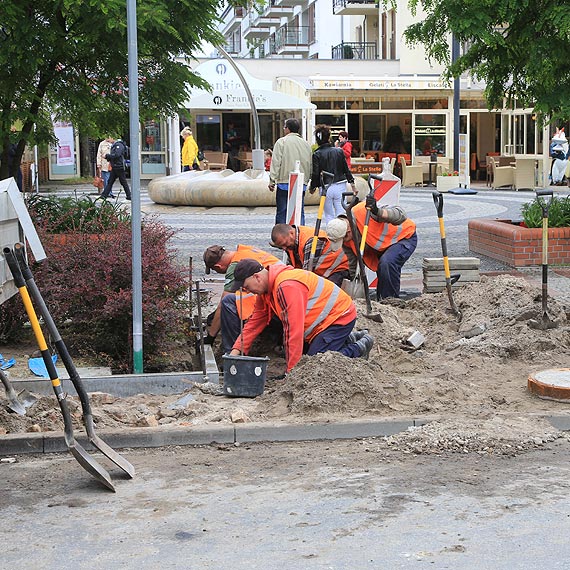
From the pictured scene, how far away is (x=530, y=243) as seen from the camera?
1409cm

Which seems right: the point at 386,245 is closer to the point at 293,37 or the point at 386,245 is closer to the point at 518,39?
the point at 518,39

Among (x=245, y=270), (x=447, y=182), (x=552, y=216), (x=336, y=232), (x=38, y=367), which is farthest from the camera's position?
(x=447, y=182)

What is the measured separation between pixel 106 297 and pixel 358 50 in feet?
Result: 134

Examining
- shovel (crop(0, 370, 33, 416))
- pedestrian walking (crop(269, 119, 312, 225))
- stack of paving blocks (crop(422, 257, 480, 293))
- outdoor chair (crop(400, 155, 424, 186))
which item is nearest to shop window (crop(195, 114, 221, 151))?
outdoor chair (crop(400, 155, 424, 186))

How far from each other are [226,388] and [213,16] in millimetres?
5833

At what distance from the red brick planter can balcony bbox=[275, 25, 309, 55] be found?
46.3m

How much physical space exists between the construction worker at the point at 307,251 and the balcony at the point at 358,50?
123ft

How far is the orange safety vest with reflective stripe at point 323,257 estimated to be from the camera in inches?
376

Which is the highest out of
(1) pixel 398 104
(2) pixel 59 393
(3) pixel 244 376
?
(1) pixel 398 104

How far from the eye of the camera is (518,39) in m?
14.2

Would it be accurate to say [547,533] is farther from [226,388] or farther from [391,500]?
[226,388]

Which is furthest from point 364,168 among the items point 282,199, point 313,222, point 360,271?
point 360,271

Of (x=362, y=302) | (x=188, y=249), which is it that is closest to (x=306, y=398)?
(x=362, y=302)

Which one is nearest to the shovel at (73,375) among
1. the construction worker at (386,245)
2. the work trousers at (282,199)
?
the construction worker at (386,245)
